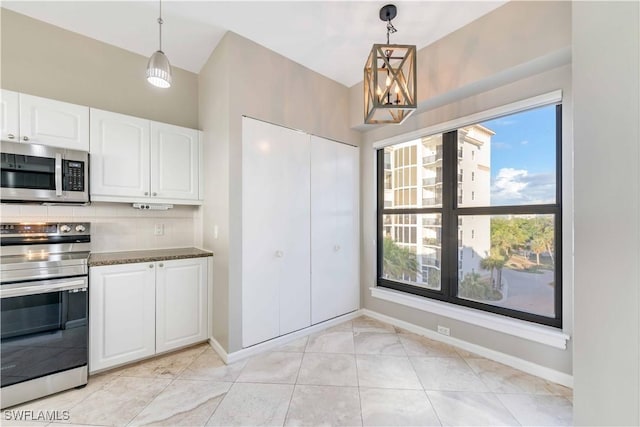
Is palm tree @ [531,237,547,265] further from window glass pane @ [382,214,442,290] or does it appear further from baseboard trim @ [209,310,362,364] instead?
baseboard trim @ [209,310,362,364]

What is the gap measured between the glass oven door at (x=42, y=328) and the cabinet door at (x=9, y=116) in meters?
1.10

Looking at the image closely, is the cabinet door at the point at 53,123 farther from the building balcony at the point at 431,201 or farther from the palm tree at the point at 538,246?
the palm tree at the point at 538,246

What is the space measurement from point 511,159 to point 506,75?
2.31 ft

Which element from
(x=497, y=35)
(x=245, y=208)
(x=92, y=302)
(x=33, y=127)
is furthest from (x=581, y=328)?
(x=33, y=127)

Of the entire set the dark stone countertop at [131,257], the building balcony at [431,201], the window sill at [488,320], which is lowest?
the window sill at [488,320]

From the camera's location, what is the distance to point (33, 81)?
87.4 inches

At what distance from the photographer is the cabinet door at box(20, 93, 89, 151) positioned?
199 centimetres

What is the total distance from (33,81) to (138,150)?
0.93m

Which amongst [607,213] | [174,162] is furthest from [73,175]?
[607,213]

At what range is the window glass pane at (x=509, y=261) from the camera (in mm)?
2160

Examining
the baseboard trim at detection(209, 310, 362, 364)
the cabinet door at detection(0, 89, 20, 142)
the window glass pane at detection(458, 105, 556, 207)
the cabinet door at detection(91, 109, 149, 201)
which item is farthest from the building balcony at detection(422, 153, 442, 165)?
the cabinet door at detection(0, 89, 20, 142)

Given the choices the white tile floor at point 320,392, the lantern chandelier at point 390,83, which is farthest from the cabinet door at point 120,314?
the lantern chandelier at point 390,83

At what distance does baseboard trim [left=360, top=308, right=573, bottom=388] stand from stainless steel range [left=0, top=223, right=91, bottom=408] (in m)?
2.96

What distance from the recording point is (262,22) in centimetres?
224
